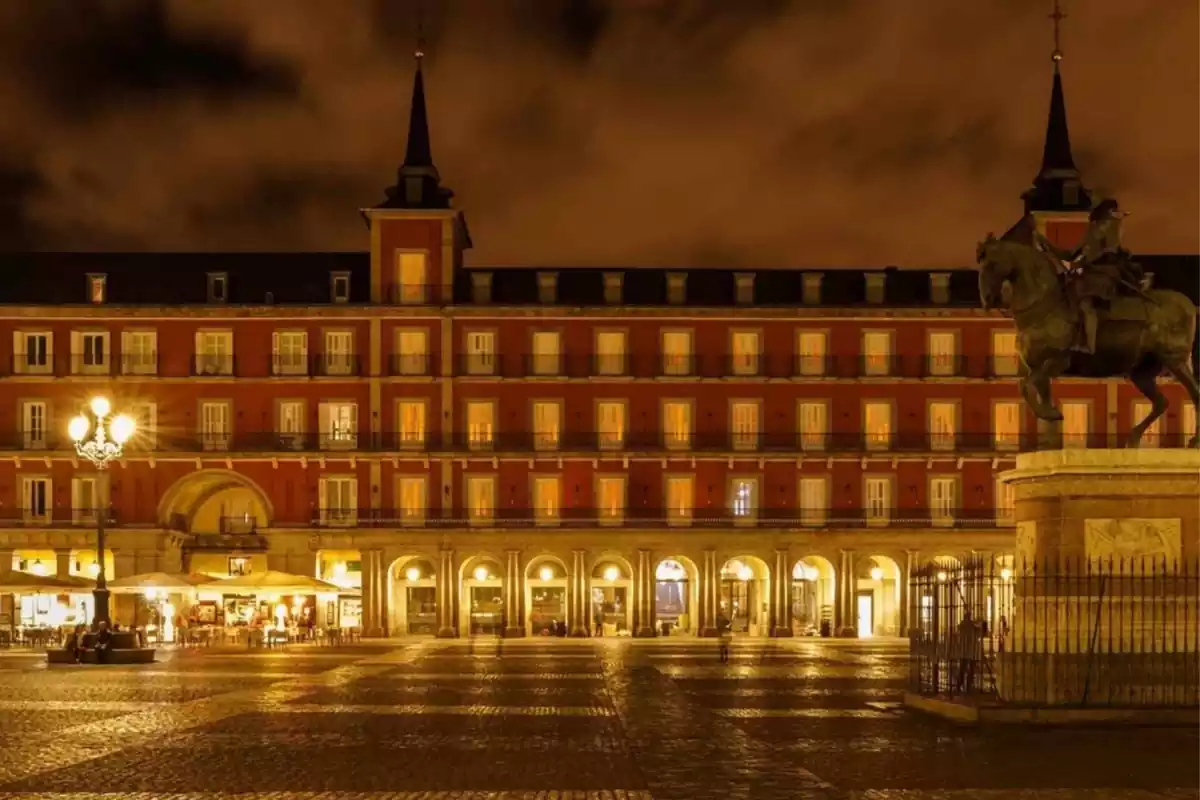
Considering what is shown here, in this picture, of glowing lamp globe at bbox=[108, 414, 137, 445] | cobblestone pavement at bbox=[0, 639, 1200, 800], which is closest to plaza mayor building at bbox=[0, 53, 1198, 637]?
glowing lamp globe at bbox=[108, 414, 137, 445]

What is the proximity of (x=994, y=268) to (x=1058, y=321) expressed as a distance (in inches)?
37.8

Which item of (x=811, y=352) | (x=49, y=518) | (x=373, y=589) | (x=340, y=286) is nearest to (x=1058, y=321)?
(x=811, y=352)

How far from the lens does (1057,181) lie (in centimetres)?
6656

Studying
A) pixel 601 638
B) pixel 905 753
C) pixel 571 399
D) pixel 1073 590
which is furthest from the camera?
pixel 571 399

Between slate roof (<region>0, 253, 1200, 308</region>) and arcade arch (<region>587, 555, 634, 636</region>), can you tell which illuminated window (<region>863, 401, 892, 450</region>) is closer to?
slate roof (<region>0, 253, 1200, 308</region>)

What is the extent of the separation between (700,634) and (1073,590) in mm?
44326

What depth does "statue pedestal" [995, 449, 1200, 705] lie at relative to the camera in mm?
18016

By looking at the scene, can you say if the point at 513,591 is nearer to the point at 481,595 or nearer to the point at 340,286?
the point at 481,595

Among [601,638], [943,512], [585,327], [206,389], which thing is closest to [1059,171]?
[943,512]

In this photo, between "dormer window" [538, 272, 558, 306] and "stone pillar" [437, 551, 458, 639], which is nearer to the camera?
"stone pillar" [437, 551, 458, 639]

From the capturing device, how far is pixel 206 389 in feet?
208

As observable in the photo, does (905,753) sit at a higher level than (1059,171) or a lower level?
lower

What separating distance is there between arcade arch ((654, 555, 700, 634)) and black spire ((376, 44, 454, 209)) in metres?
16.9

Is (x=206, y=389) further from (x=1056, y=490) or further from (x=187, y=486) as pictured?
(x=1056, y=490)
